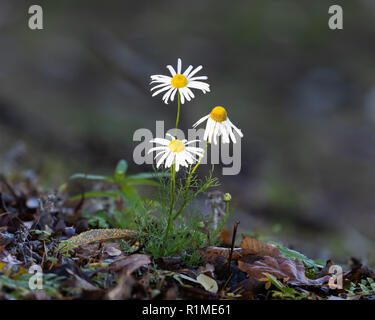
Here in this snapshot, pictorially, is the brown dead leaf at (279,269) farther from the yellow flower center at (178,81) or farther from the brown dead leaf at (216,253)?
the yellow flower center at (178,81)

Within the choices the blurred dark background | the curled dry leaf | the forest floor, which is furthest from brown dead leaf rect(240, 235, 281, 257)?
the blurred dark background

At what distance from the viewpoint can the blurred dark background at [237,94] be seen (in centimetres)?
502

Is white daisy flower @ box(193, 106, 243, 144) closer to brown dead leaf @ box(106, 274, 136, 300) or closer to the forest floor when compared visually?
the forest floor

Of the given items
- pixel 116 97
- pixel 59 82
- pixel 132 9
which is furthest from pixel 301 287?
pixel 132 9

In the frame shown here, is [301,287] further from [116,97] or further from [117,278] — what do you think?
[116,97]

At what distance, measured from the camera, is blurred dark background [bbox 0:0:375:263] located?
198 inches

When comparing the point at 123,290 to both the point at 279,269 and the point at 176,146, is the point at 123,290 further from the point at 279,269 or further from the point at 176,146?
the point at 279,269

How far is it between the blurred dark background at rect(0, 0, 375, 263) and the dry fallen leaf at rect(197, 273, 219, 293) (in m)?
2.66

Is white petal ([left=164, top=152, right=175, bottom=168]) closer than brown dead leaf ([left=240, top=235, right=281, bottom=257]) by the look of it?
Yes

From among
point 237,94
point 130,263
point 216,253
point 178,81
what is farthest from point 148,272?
point 237,94

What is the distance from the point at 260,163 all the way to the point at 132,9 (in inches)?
163

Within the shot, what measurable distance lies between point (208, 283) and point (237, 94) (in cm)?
589

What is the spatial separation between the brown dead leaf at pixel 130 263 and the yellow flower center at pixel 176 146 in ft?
1.32

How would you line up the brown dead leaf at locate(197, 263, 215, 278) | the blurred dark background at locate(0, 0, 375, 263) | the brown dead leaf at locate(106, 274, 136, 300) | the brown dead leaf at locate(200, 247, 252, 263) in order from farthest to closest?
the blurred dark background at locate(0, 0, 375, 263)
the brown dead leaf at locate(200, 247, 252, 263)
the brown dead leaf at locate(197, 263, 215, 278)
the brown dead leaf at locate(106, 274, 136, 300)
